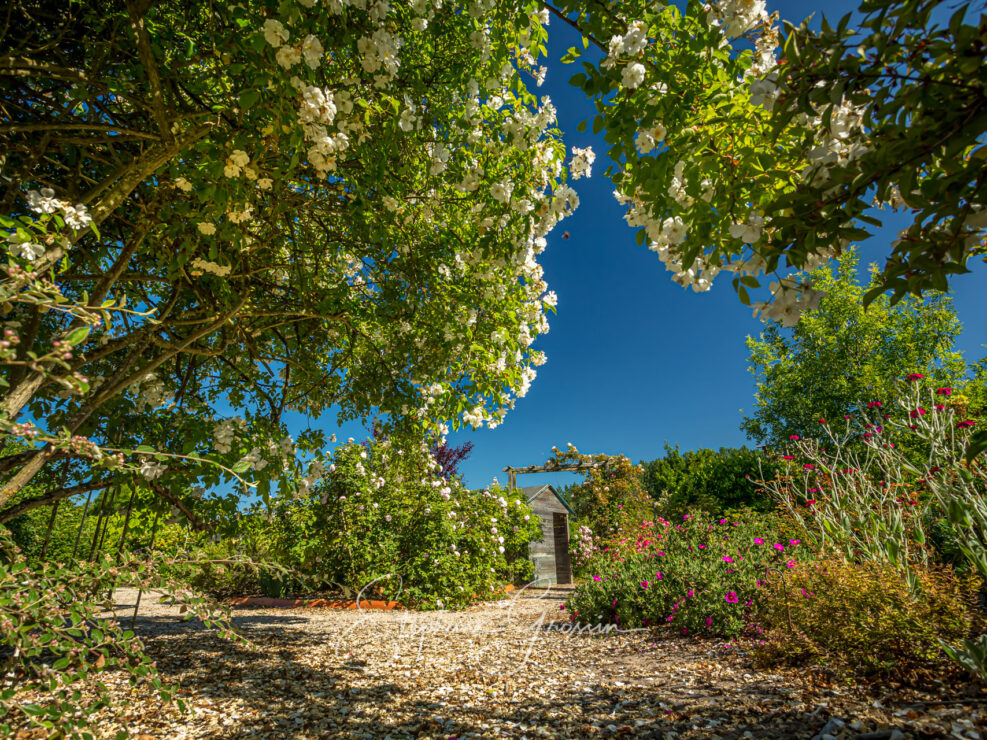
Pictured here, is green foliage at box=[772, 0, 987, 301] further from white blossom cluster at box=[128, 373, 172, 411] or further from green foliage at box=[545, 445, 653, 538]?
green foliage at box=[545, 445, 653, 538]

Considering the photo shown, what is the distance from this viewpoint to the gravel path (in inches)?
95.8

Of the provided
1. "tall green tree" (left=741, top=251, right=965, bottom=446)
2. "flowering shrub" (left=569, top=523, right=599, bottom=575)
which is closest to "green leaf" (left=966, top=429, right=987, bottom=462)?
"flowering shrub" (left=569, top=523, right=599, bottom=575)

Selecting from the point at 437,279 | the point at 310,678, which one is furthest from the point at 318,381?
the point at 310,678

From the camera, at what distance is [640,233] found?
5.99 feet

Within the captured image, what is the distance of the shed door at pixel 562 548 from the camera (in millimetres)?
12297

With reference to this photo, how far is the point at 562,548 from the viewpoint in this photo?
12672mm

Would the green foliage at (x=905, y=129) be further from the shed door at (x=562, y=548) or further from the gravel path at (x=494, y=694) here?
the shed door at (x=562, y=548)

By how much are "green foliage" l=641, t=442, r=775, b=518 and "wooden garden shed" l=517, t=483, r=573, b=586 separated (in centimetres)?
264

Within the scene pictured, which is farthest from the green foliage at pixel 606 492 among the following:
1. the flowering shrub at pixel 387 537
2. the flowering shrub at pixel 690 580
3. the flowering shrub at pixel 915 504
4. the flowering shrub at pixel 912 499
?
the flowering shrub at pixel 912 499

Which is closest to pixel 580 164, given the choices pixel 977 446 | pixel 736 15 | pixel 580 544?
pixel 736 15

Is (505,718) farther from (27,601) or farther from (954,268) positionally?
(954,268)

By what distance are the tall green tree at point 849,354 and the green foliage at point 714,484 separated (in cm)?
549

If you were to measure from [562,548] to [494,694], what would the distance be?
1012cm

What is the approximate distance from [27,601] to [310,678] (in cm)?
243
